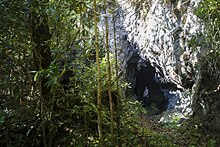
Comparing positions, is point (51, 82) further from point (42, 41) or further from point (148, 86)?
point (148, 86)

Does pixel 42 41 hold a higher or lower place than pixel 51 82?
higher

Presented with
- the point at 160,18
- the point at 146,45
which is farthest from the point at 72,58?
the point at 146,45

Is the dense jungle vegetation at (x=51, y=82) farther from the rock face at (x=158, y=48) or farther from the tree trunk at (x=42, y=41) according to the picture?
the rock face at (x=158, y=48)

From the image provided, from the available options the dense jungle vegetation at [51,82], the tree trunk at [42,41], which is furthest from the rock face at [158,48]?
the tree trunk at [42,41]

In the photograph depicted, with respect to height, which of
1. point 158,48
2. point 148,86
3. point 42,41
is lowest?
point 148,86

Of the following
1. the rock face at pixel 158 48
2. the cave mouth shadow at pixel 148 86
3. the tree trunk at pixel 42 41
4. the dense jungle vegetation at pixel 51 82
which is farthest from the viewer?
the cave mouth shadow at pixel 148 86

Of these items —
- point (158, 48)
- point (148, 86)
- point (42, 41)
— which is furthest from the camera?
point (148, 86)

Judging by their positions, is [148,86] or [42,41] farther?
[148,86]

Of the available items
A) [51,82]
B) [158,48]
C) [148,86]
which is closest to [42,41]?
[51,82]

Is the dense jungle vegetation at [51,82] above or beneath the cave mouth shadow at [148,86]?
above

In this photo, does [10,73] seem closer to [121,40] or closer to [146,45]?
[146,45]

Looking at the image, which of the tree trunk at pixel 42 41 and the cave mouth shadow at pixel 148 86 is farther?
the cave mouth shadow at pixel 148 86

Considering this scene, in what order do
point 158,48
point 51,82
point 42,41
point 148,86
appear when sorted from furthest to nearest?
point 148,86 → point 158,48 → point 42,41 → point 51,82

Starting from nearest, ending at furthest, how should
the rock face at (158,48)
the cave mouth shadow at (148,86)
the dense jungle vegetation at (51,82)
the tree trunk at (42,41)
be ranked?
the dense jungle vegetation at (51,82) < the tree trunk at (42,41) < the rock face at (158,48) < the cave mouth shadow at (148,86)
